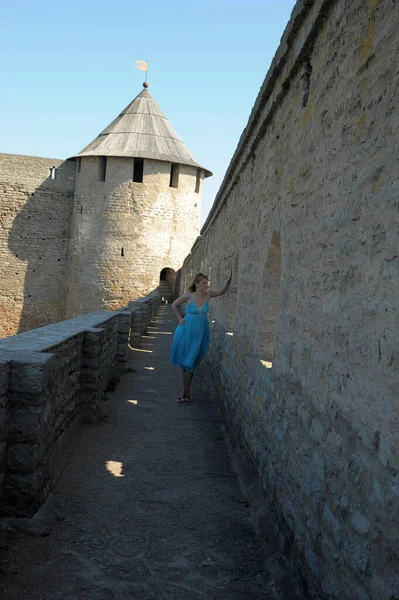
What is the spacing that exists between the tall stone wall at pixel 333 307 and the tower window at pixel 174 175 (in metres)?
21.3

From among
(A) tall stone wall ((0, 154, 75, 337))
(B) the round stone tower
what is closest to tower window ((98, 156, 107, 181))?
A: (B) the round stone tower

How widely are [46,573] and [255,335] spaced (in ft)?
8.87

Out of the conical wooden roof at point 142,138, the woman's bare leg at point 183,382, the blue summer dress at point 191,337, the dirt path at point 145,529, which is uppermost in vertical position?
the conical wooden roof at point 142,138

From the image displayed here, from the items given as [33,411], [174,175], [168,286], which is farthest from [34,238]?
[33,411]

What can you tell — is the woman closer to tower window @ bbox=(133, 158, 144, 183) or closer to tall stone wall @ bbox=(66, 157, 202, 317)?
tall stone wall @ bbox=(66, 157, 202, 317)

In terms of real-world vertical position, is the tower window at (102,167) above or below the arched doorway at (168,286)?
above

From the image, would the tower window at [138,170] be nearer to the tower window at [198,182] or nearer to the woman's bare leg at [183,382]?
the tower window at [198,182]

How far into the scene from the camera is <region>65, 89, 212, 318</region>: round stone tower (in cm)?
2527

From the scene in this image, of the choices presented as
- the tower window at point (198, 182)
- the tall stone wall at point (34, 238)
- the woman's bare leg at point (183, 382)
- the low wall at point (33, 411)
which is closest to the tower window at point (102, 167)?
the tall stone wall at point (34, 238)

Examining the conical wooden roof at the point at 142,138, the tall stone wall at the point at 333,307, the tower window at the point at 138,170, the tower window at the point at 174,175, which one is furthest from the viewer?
the tower window at the point at 138,170

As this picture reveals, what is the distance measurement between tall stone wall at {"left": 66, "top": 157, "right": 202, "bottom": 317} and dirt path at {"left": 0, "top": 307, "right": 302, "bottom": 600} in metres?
19.4

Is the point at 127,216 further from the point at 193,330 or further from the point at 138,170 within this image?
the point at 193,330

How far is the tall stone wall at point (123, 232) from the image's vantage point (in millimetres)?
25250

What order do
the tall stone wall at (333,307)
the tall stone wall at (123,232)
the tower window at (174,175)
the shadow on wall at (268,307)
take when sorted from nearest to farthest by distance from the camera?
the tall stone wall at (333,307) < the shadow on wall at (268,307) < the tall stone wall at (123,232) < the tower window at (174,175)
